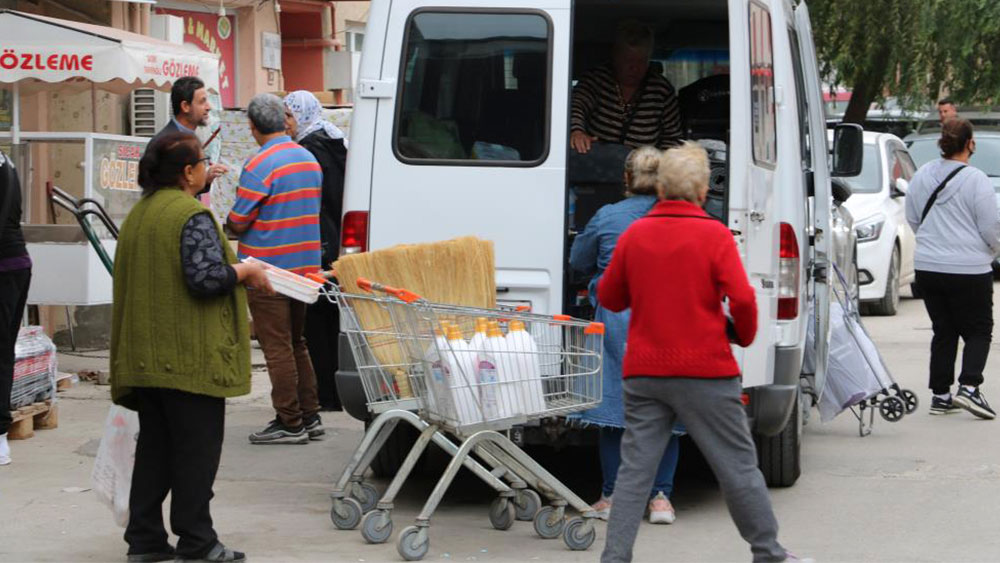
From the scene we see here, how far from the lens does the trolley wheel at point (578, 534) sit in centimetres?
634

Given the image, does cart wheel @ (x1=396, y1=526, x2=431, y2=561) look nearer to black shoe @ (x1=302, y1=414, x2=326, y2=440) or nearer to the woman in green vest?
the woman in green vest

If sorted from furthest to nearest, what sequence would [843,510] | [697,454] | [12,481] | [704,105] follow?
[704,105], [697,454], [12,481], [843,510]

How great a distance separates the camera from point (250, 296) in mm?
8906

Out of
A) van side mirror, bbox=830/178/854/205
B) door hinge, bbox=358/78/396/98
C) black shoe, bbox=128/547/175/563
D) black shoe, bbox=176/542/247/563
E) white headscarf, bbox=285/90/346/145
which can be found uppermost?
door hinge, bbox=358/78/396/98

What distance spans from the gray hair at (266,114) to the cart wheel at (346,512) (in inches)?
104

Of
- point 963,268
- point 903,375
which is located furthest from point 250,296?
point 903,375

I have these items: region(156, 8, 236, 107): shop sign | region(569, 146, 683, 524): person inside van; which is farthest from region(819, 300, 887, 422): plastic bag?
region(156, 8, 236, 107): shop sign

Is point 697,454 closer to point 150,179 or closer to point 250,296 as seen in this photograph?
point 250,296

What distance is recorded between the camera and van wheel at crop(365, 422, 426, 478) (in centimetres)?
765

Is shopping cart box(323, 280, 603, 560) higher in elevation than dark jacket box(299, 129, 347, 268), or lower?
lower

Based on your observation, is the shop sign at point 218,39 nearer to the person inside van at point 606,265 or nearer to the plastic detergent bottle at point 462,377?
the person inside van at point 606,265

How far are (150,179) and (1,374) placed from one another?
8.01ft

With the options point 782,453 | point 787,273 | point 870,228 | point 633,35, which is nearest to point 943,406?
point 782,453

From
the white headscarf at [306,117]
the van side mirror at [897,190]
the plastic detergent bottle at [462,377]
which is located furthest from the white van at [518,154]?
the van side mirror at [897,190]
